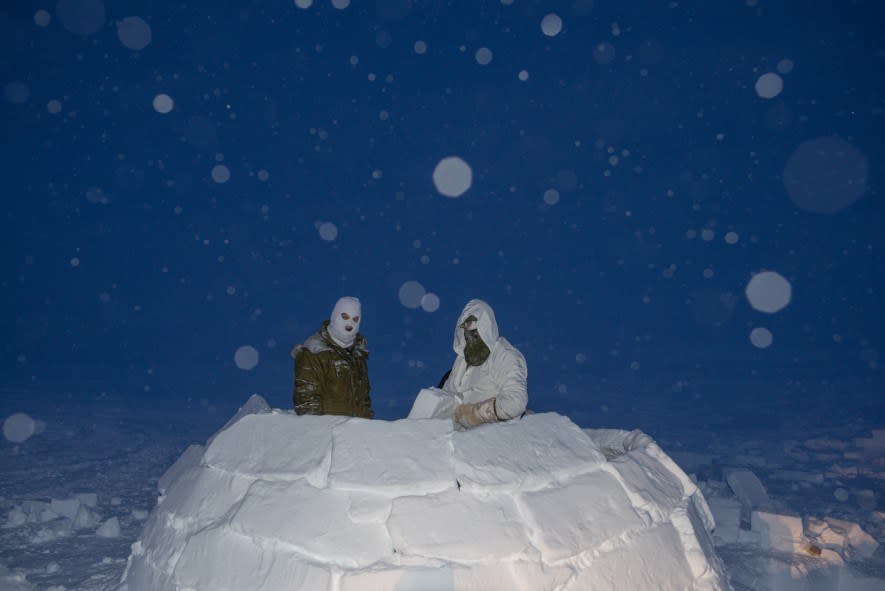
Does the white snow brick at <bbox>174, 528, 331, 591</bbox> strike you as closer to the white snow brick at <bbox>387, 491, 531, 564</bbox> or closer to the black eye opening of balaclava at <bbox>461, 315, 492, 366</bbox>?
the white snow brick at <bbox>387, 491, 531, 564</bbox>

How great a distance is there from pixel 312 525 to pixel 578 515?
129 cm

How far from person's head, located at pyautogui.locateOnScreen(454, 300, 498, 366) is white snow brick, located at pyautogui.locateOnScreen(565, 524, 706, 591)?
1.42 meters

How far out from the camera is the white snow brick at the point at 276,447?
2848mm

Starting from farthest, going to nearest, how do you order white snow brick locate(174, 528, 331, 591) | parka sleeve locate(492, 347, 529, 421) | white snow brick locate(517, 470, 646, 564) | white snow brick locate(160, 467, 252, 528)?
parka sleeve locate(492, 347, 529, 421) → white snow brick locate(160, 467, 252, 528) → white snow brick locate(517, 470, 646, 564) → white snow brick locate(174, 528, 331, 591)

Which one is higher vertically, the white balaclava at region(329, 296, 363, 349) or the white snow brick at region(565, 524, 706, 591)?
the white balaclava at region(329, 296, 363, 349)

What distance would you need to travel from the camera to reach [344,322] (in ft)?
13.0

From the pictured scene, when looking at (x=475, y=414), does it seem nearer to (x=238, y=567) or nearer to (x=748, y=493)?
(x=238, y=567)

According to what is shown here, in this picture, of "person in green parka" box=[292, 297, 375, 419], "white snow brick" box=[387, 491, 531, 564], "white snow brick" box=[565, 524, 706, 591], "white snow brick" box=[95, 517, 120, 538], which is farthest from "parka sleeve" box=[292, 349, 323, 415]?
"white snow brick" box=[95, 517, 120, 538]

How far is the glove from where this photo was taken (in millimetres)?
3418

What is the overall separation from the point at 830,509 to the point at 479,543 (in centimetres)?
815

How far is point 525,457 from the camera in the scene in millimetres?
2967

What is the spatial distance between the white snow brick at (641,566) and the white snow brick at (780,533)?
3.41 m

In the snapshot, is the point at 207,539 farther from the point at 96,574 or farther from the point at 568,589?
the point at 96,574

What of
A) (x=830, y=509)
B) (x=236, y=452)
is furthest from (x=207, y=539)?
(x=830, y=509)
